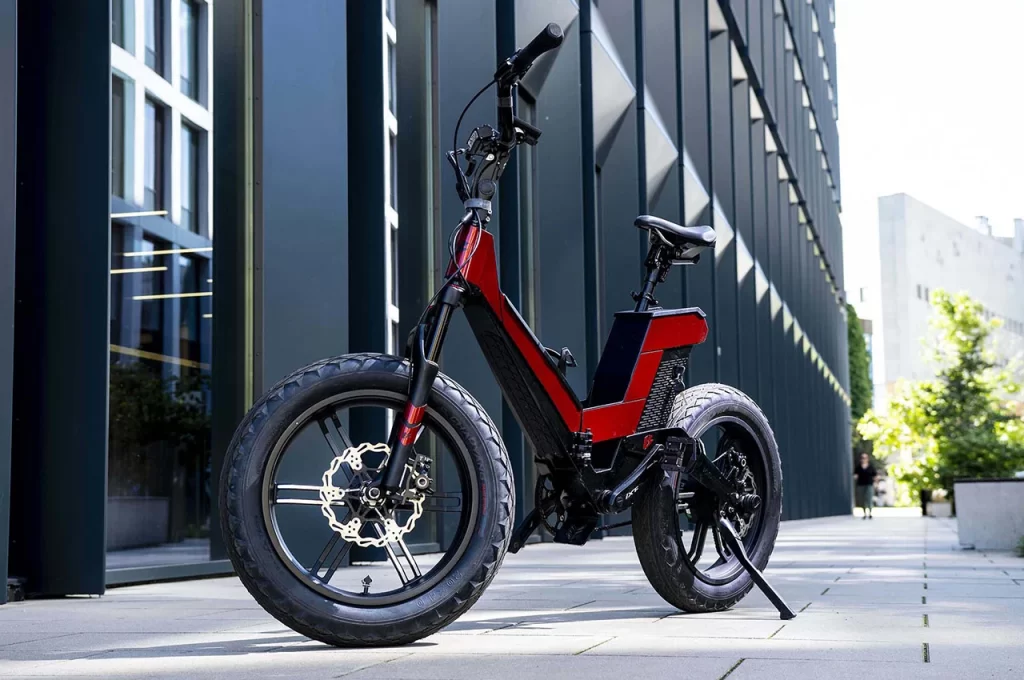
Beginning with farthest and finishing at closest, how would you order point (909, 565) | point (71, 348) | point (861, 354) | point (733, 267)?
1. point (861, 354)
2. point (733, 267)
3. point (909, 565)
4. point (71, 348)

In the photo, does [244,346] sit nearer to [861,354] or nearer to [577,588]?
[577,588]

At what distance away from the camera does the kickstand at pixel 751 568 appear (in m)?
4.33

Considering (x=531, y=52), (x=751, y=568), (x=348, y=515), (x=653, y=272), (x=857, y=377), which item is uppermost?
(x=857, y=377)

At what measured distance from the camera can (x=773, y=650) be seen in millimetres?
3436

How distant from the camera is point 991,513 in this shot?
33.7ft

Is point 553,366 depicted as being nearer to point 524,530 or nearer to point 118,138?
point 524,530

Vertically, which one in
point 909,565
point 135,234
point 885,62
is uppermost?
point 885,62

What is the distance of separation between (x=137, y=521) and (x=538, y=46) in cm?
396

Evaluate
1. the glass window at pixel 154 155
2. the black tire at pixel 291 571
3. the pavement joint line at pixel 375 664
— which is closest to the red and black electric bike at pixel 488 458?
the black tire at pixel 291 571

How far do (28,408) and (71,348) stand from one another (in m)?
0.33

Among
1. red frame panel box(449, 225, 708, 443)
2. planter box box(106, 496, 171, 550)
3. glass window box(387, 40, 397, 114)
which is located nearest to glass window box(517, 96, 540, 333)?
glass window box(387, 40, 397, 114)

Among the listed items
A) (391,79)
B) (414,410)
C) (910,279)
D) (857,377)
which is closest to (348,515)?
(414,410)

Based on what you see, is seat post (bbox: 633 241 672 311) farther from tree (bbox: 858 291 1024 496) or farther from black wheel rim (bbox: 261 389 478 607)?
tree (bbox: 858 291 1024 496)

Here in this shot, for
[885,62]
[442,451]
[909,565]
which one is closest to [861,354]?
[885,62]
